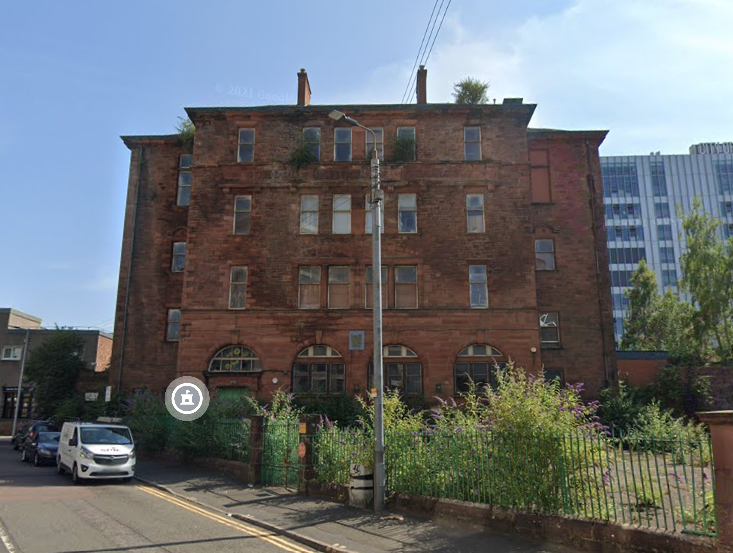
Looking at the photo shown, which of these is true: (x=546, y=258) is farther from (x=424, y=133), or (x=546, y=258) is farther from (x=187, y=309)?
(x=187, y=309)

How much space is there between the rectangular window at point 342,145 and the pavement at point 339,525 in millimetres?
17229

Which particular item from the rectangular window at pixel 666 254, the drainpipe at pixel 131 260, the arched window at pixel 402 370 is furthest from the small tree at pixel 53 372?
the rectangular window at pixel 666 254

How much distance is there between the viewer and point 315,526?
10.6 m

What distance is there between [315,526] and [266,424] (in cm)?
602

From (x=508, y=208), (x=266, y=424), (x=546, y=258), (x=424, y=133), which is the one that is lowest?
(x=266, y=424)

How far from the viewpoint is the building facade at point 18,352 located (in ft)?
140

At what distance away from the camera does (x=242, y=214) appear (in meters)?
28.2

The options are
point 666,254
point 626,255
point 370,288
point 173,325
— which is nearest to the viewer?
point 370,288

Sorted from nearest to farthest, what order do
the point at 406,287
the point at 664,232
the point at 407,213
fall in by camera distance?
1. the point at 406,287
2. the point at 407,213
3. the point at 664,232

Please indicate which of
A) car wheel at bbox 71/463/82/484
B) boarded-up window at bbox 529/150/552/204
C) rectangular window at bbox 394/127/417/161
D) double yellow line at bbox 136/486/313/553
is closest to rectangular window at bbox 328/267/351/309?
rectangular window at bbox 394/127/417/161

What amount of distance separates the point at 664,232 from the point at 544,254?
6170cm

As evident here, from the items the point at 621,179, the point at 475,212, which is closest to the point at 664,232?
the point at 621,179

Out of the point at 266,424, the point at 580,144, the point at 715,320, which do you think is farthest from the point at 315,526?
the point at 715,320

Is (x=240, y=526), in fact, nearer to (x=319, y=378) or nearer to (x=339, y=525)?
(x=339, y=525)
